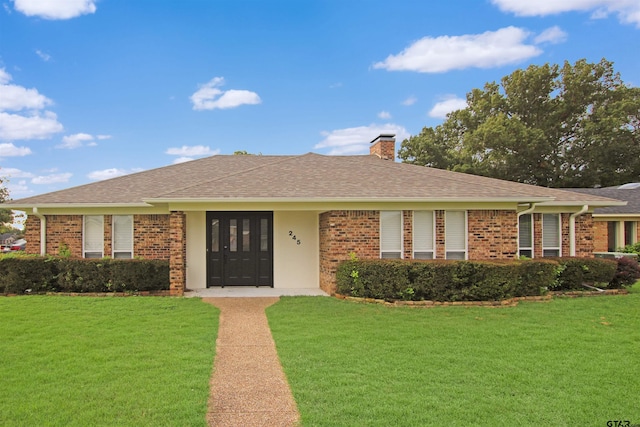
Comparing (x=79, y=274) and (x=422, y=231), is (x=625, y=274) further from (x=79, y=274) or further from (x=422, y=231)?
(x=79, y=274)

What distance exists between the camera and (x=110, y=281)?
1203 cm

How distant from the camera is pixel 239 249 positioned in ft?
44.4

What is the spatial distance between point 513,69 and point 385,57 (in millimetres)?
22145

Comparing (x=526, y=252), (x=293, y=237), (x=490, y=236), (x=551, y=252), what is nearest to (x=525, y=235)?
(x=526, y=252)

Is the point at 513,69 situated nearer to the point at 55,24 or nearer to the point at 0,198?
the point at 55,24

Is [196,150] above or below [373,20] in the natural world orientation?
below

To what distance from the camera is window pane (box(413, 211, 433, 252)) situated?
12.6 meters

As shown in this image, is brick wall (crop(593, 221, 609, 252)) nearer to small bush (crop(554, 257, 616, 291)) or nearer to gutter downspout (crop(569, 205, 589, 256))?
gutter downspout (crop(569, 205, 589, 256))

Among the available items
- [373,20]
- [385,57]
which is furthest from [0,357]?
[385,57]

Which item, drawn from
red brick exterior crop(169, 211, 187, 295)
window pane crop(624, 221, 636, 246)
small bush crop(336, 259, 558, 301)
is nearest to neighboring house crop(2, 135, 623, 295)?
red brick exterior crop(169, 211, 187, 295)

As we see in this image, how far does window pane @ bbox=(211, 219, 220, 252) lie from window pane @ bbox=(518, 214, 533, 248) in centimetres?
875

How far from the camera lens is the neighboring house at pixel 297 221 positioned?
1205cm

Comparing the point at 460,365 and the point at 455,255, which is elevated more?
the point at 455,255

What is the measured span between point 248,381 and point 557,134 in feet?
123
